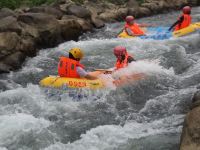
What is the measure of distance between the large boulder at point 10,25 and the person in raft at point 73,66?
4656mm

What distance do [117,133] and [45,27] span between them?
8563 mm

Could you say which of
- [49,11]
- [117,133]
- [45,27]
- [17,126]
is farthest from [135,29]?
[17,126]

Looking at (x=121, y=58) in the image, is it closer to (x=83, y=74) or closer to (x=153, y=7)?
(x=83, y=74)

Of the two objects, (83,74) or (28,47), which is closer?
(83,74)

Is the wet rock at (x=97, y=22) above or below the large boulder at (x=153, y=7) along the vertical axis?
above

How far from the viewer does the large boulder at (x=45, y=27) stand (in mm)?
15750

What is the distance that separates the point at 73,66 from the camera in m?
10.3

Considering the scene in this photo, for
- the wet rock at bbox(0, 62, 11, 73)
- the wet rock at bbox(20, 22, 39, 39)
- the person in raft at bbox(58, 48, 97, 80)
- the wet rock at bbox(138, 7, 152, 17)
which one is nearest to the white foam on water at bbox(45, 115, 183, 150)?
the person in raft at bbox(58, 48, 97, 80)

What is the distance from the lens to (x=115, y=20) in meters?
22.1

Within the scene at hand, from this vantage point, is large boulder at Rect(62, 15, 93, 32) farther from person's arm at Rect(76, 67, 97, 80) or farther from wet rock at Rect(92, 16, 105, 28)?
person's arm at Rect(76, 67, 97, 80)

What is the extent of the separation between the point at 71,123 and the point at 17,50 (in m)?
5.89

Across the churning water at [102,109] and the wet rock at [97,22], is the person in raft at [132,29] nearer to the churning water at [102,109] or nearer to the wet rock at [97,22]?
the churning water at [102,109]

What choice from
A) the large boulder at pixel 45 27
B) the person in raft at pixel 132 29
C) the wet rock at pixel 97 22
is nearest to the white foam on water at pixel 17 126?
the large boulder at pixel 45 27

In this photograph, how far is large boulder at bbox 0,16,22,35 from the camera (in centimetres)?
1438
